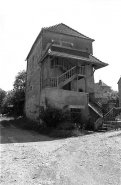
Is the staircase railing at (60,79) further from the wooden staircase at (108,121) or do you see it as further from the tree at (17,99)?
the tree at (17,99)

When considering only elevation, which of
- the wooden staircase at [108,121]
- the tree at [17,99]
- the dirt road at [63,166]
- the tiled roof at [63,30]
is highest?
the tiled roof at [63,30]

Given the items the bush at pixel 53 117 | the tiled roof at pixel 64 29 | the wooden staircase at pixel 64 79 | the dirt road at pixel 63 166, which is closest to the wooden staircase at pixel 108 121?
the bush at pixel 53 117

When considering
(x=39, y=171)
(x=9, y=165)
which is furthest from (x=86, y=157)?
(x=9, y=165)

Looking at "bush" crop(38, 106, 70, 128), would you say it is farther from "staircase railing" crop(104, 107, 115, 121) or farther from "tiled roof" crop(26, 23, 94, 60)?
"tiled roof" crop(26, 23, 94, 60)

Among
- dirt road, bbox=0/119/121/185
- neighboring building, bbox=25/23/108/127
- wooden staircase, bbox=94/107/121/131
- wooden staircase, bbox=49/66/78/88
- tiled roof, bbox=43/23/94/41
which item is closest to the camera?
dirt road, bbox=0/119/121/185

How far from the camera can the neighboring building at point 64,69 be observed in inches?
557

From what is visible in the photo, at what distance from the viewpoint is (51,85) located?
14570mm

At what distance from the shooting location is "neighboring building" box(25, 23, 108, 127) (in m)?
14.2

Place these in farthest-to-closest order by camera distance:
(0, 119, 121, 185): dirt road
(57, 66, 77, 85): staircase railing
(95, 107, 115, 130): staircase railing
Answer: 1. (57, 66, 77, 85): staircase railing
2. (95, 107, 115, 130): staircase railing
3. (0, 119, 121, 185): dirt road

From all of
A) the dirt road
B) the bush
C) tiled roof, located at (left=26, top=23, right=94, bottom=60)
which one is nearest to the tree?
tiled roof, located at (left=26, top=23, right=94, bottom=60)

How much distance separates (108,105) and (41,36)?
998 cm

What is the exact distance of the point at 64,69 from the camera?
16281mm

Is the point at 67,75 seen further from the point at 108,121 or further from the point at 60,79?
the point at 108,121

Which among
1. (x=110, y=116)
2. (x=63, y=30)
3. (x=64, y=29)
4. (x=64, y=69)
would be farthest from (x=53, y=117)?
(x=64, y=29)
